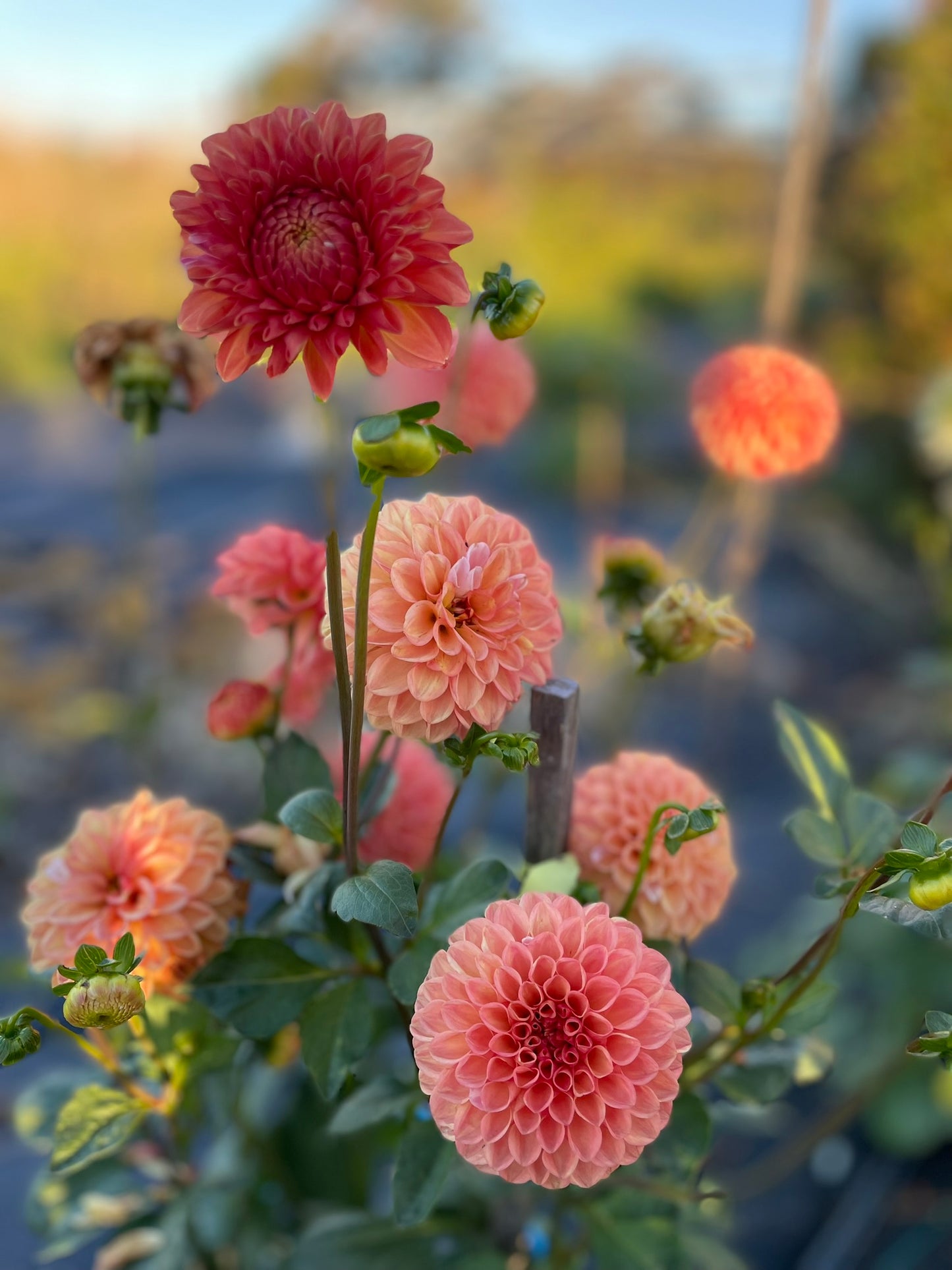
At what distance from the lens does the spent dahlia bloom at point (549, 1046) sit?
33 cm

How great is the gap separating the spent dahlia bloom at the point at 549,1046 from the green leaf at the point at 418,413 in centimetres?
18

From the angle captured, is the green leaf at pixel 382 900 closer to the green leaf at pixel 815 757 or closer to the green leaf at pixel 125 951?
the green leaf at pixel 125 951

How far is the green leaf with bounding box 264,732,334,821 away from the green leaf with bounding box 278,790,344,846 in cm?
5

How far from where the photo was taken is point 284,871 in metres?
0.47

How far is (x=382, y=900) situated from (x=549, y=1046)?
3.1 inches

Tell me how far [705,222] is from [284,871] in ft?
18.1

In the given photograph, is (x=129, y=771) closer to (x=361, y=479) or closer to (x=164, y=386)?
(x=164, y=386)

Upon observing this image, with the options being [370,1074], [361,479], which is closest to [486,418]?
[361,479]

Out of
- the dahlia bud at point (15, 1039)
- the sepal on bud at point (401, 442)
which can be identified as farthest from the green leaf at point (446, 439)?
the dahlia bud at point (15, 1039)

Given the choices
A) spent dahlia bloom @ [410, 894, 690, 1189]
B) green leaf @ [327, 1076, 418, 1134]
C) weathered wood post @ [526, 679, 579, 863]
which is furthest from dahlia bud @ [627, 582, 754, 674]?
green leaf @ [327, 1076, 418, 1134]

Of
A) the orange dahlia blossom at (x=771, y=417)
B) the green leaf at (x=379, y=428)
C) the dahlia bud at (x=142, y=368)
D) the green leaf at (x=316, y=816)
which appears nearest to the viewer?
the green leaf at (x=379, y=428)

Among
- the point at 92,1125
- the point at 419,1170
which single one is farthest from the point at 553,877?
the point at 92,1125

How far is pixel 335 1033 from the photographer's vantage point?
1.43 ft

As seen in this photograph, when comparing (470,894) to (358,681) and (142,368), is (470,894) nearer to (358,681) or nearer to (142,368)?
(358,681)
